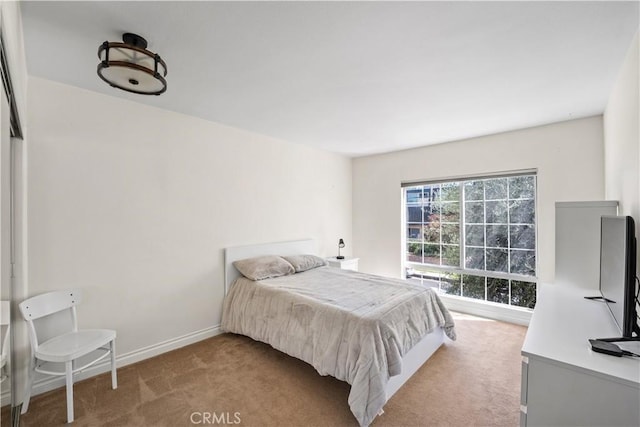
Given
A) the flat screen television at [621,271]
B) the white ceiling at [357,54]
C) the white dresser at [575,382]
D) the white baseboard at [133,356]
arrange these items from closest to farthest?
1. the white dresser at [575,382]
2. the flat screen television at [621,271]
3. the white ceiling at [357,54]
4. the white baseboard at [133,356]

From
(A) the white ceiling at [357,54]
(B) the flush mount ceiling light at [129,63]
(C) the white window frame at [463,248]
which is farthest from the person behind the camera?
(C) the white window frame at [463,248]

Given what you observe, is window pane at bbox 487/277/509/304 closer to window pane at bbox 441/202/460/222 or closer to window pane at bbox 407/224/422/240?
window pane at bbox 441/202/460/222

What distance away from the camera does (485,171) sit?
11.9 feet

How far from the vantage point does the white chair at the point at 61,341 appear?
180 centimetres

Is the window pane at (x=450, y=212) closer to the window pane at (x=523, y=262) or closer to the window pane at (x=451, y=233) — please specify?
the window pane at (x=451, y=233)

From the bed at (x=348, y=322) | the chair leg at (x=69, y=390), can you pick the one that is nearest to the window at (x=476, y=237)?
the bed at (x=348, y=322)

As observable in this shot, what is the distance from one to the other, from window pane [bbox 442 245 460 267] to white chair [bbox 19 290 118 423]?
3995mm

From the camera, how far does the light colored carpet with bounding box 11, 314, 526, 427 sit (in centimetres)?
185

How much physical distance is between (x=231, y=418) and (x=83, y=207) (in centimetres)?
202

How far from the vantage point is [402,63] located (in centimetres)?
191

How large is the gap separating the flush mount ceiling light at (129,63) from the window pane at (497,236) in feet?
13.1

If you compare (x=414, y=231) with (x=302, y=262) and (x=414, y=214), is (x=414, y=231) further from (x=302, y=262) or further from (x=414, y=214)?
(x=302, y=262)

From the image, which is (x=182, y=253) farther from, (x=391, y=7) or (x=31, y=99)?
(x=391, y=7)

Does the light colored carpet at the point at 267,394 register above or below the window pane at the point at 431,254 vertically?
below
